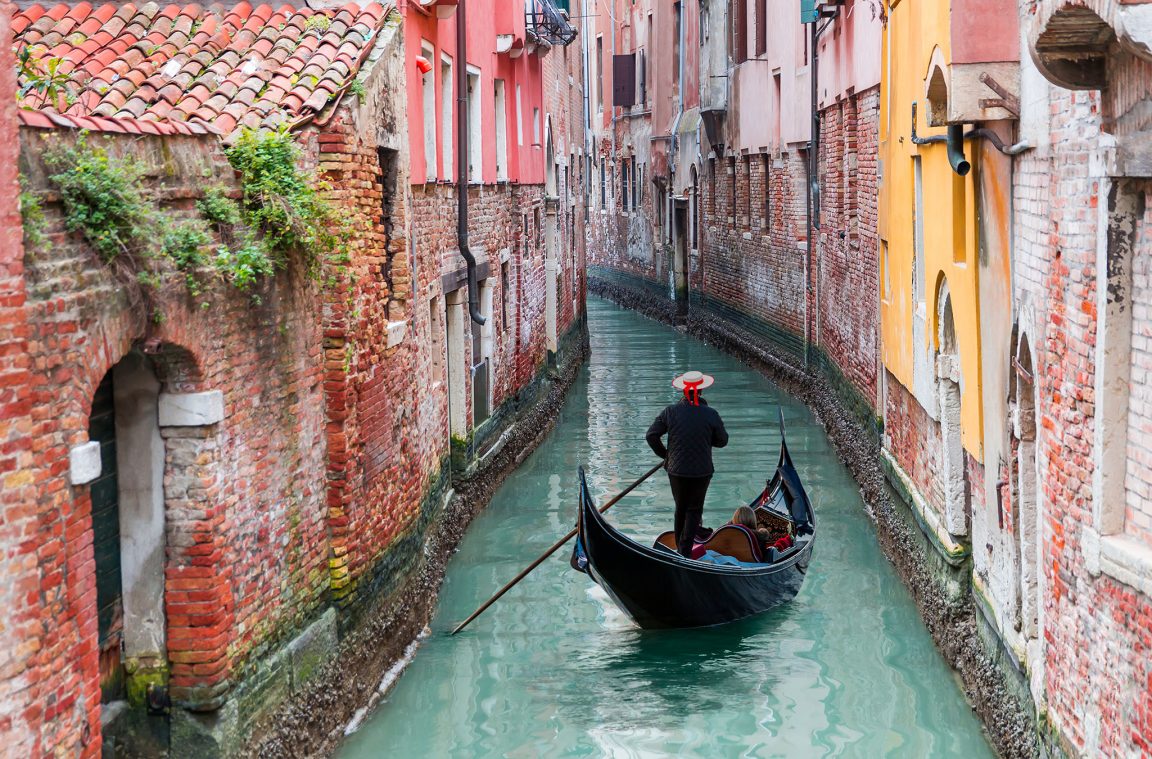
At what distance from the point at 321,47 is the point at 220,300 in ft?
8.15

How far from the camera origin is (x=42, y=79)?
20.7 feet

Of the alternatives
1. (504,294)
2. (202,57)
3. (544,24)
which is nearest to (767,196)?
(544,24)

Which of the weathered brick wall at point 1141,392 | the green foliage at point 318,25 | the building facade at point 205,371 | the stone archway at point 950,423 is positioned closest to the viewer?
the building facade at point 205,371

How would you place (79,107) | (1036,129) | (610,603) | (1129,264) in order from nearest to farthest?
(1129,264), (1036,129), (79,107), (610,603)

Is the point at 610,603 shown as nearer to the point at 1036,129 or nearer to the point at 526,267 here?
the point at 1036,129

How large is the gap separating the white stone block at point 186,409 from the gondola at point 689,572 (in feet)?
9.11

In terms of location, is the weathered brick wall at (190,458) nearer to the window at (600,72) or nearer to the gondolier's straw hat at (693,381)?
the gondolier's straw hat at (693,381)

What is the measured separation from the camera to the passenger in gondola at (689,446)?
28.6 ft

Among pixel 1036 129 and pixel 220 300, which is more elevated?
pixel 1036 129

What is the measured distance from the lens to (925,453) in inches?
362

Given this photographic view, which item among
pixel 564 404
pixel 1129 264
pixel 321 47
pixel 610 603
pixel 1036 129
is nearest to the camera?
pixel 1129 264

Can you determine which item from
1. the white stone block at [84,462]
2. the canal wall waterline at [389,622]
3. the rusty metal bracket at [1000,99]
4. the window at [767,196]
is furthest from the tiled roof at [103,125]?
the window at [767,196]

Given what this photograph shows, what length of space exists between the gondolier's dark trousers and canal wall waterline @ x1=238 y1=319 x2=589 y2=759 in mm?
1526

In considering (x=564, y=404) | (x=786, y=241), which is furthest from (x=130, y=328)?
(x=786, y=241)
